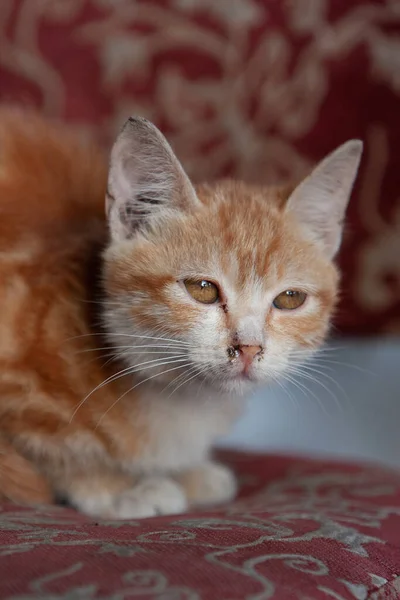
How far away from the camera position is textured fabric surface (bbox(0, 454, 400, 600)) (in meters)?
0.66

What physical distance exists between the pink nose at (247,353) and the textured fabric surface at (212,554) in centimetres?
22

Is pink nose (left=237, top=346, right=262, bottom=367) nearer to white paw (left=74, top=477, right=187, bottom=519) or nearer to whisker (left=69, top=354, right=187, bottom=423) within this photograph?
whisker (left=69, top=354, right=187, bottom=423)

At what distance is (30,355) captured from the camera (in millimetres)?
1121

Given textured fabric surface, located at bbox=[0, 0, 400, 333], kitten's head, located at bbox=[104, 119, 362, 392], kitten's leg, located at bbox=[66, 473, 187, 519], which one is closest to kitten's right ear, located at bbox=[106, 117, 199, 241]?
kitten's head, located at bbox=[104, 119, 362, 392]

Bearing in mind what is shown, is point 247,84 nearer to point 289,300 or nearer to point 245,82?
point 245,82

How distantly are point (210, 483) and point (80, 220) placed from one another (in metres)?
0.55

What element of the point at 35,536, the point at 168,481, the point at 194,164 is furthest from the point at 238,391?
the point at 194,164

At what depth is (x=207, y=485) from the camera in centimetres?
131

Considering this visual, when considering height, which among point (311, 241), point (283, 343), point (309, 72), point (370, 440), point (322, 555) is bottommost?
point (322, 555)

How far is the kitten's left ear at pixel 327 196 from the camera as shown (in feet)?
3.70

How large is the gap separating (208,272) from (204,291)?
0.03 m

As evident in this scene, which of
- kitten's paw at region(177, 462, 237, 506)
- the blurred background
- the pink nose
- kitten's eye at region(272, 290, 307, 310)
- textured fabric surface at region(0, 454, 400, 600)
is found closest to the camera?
textured fabric surface at region(0, 454, 400, 600)

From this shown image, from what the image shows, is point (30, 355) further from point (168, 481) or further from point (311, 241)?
point (311, 241)

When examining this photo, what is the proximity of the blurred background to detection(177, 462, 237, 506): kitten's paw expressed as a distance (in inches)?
18.5
